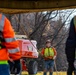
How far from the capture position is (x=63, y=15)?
4909 centimetres

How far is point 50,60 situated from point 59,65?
36122 mm

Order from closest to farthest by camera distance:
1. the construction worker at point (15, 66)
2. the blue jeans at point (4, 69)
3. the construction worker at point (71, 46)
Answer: the blue jeans at point (4, 69) → the construction worker at point (15, 66) → the construction worker at point (71, 46)

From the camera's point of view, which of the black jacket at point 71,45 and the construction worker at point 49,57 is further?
the construction worker at point 49,57

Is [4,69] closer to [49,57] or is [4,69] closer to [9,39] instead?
[9,39]

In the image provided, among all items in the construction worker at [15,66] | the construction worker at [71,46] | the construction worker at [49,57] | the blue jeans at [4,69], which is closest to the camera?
the blue jeans at [4,69]

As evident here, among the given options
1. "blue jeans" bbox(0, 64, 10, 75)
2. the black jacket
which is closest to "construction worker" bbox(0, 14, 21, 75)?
"blue jeans" bbox(0, 64, 10, 75)

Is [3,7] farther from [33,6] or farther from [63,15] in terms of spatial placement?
[63,15]

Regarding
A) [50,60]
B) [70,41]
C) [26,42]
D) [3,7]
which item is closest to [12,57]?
[70,41]

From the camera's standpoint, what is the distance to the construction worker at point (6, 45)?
626 cm

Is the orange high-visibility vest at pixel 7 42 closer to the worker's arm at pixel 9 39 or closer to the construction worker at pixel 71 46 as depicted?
the worker's arm at pixel 9 39

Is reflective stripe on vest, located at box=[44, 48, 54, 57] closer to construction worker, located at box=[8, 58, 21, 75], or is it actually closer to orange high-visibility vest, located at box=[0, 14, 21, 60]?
construction worker, located at box=[8, 58, 21, 75]

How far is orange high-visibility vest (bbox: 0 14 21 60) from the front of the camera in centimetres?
629

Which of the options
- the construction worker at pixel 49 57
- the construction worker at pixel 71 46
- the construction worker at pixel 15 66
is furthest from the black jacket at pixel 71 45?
the construction worker at pixel 49 57

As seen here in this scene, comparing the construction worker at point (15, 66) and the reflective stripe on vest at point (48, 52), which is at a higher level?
the reflective stripe on vest at point (48, 52)
